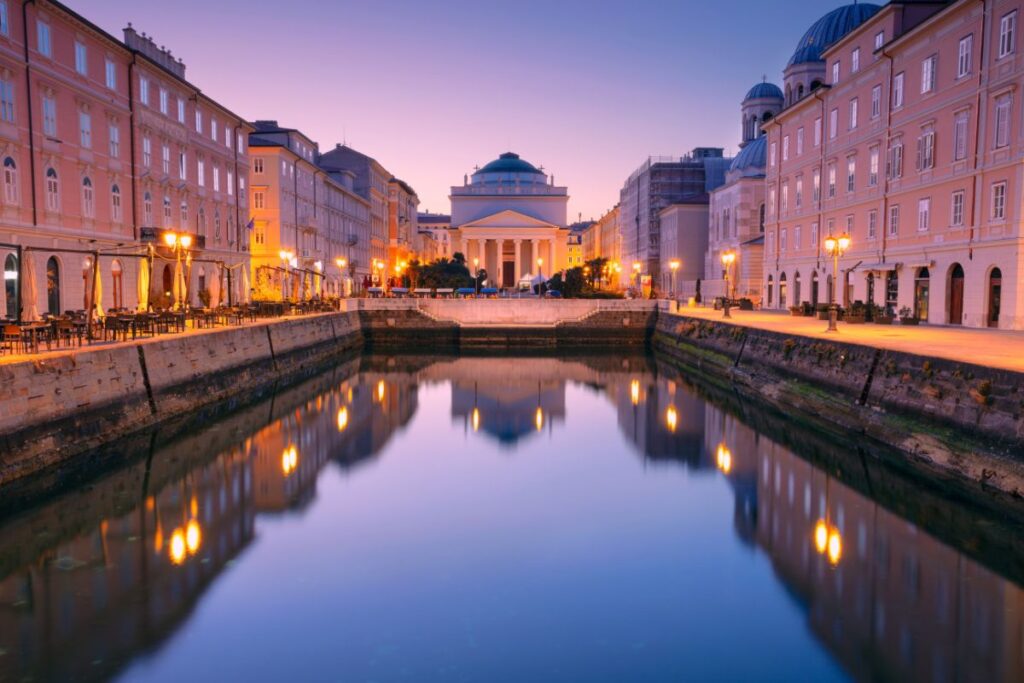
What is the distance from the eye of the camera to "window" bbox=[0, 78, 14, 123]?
85.6 feet

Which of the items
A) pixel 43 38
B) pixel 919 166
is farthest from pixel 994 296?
pixel 43 38

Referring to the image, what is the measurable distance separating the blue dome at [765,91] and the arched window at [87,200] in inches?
2438

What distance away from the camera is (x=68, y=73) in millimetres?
29781

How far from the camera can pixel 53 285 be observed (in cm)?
2922

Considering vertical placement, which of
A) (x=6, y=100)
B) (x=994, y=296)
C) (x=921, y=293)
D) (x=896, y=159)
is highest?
(x=6, y=100)

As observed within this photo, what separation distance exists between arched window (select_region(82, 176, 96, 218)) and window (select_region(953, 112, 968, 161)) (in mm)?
34433

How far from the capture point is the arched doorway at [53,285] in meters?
28.8

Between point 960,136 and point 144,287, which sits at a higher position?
point 960,136

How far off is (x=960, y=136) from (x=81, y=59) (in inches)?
1363

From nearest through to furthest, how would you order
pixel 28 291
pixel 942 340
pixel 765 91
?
pixel 28 291, pixel 942 340, pixel 765 91

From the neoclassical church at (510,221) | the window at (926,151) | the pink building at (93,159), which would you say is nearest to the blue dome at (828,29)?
the window at (926,151)

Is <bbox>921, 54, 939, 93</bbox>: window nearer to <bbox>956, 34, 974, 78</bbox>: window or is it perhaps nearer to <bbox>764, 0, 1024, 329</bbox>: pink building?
<bbox>764, 0, 1024, 329</bbox>: pink building

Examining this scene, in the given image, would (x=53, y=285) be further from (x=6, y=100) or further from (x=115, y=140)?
(x=115, y=140)

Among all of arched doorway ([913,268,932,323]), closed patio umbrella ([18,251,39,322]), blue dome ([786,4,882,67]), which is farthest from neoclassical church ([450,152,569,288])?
closed patio umbrella ([18,251,39,322])
